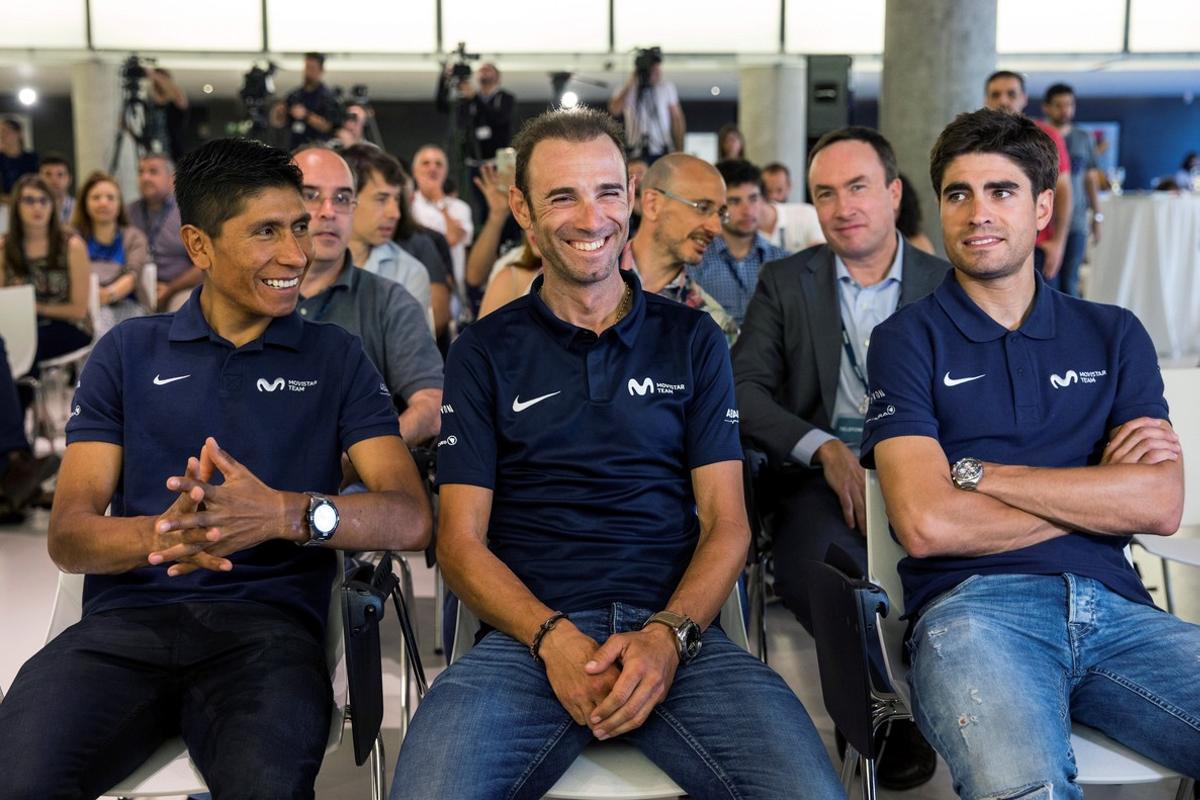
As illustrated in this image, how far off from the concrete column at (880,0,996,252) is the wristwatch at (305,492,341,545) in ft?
16.3

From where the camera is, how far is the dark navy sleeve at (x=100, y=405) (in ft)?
6.95

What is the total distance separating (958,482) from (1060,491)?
16cm

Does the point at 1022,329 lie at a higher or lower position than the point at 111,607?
higher

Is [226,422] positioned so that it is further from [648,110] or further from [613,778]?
[648,110]

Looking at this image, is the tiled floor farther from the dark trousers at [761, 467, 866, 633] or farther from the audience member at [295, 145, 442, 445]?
the audience member at [295, 145, 442, 445]

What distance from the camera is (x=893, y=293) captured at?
10.7 feet

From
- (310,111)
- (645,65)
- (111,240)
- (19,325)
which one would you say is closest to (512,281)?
(19,325)

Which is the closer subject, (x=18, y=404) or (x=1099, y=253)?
(x=18, y=404)

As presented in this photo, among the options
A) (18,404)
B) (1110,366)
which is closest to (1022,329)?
(1110,366)

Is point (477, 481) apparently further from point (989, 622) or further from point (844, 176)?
point (844, 176)

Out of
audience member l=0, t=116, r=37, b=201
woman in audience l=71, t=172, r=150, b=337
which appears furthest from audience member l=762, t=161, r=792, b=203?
audience member l=0, t=116, r=37, b=201

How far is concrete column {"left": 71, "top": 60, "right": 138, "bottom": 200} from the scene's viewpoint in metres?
12.9

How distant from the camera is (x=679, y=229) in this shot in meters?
3.77

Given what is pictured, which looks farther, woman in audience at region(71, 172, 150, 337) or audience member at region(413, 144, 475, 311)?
audience member at region(413, 144, 475, 311)
